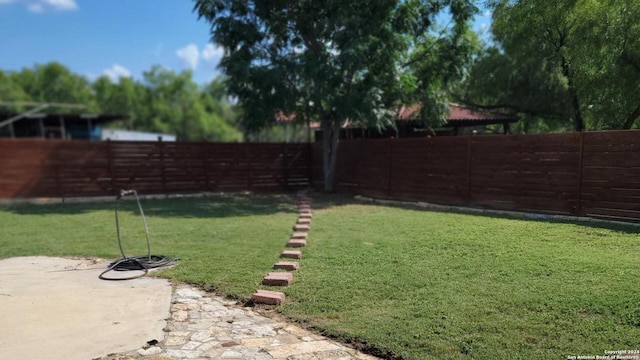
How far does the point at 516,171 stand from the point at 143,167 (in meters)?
10.6

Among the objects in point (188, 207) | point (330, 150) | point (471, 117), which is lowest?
point (188, 207)

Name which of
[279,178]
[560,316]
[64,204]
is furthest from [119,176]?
[560,316]

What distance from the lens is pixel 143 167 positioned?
46.7 ft

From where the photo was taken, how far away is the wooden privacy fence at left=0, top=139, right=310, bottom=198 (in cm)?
1300

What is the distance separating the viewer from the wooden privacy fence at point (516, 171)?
8.06m

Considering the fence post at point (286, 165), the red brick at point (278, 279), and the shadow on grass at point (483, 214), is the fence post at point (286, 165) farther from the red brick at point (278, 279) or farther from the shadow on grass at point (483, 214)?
the red brick at point (278, 279)

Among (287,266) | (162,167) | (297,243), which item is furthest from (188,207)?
(287,266)

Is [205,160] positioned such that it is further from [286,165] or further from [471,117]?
[471,117]

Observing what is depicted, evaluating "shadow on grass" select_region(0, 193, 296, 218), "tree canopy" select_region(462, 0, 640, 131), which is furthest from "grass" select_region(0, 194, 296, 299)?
"tree canopy" select_region(462, 0, 640, 131)

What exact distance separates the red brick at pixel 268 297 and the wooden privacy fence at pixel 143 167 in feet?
35.2

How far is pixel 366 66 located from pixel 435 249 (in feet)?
25.1

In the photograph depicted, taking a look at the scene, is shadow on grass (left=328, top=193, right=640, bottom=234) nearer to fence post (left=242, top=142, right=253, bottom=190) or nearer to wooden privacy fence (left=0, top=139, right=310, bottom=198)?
wooden privacy fence (left=0, top=139, right=310, bottom=198)

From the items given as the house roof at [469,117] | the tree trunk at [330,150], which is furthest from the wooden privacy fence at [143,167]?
the house roof at [469,117]

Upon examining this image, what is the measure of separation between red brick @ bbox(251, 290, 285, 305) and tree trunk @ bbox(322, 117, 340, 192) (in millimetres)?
10351
